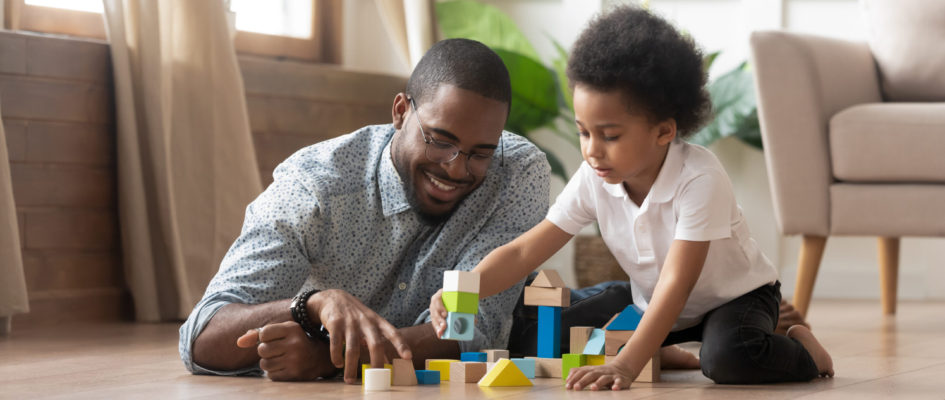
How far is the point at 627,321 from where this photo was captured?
5.58 ft

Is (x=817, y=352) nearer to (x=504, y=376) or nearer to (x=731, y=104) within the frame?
(x=504, y=376)

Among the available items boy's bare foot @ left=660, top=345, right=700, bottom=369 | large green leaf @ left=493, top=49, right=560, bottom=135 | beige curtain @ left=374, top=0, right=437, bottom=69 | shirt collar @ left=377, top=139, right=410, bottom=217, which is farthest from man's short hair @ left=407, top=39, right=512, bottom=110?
large green leaf @ left=493, top=49, right=560, bottom=135

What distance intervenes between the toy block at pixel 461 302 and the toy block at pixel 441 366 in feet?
0.50

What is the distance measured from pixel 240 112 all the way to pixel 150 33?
1.16 ft

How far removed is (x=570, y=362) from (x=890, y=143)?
1516 mm

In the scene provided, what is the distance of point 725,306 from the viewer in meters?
1.74

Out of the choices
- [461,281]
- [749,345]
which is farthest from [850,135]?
[461,281]

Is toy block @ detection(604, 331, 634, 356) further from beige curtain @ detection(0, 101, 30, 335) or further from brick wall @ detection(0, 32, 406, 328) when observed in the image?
brick wall @ detection(0, 32, 406, 328)

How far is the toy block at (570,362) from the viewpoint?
66.4 inches

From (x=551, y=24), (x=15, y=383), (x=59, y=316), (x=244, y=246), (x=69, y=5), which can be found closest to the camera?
(x=15, y=383)

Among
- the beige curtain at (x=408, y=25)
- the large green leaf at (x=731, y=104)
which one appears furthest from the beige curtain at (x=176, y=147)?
the large green leaf at (x=731, y=104)

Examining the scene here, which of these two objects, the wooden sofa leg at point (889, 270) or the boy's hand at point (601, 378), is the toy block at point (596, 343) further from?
the wooden sofa leg at point (889, 270)

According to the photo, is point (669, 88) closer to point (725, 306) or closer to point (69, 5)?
point (725, 306)

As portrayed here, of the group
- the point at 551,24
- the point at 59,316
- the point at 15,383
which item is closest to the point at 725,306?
the point at 15,383
